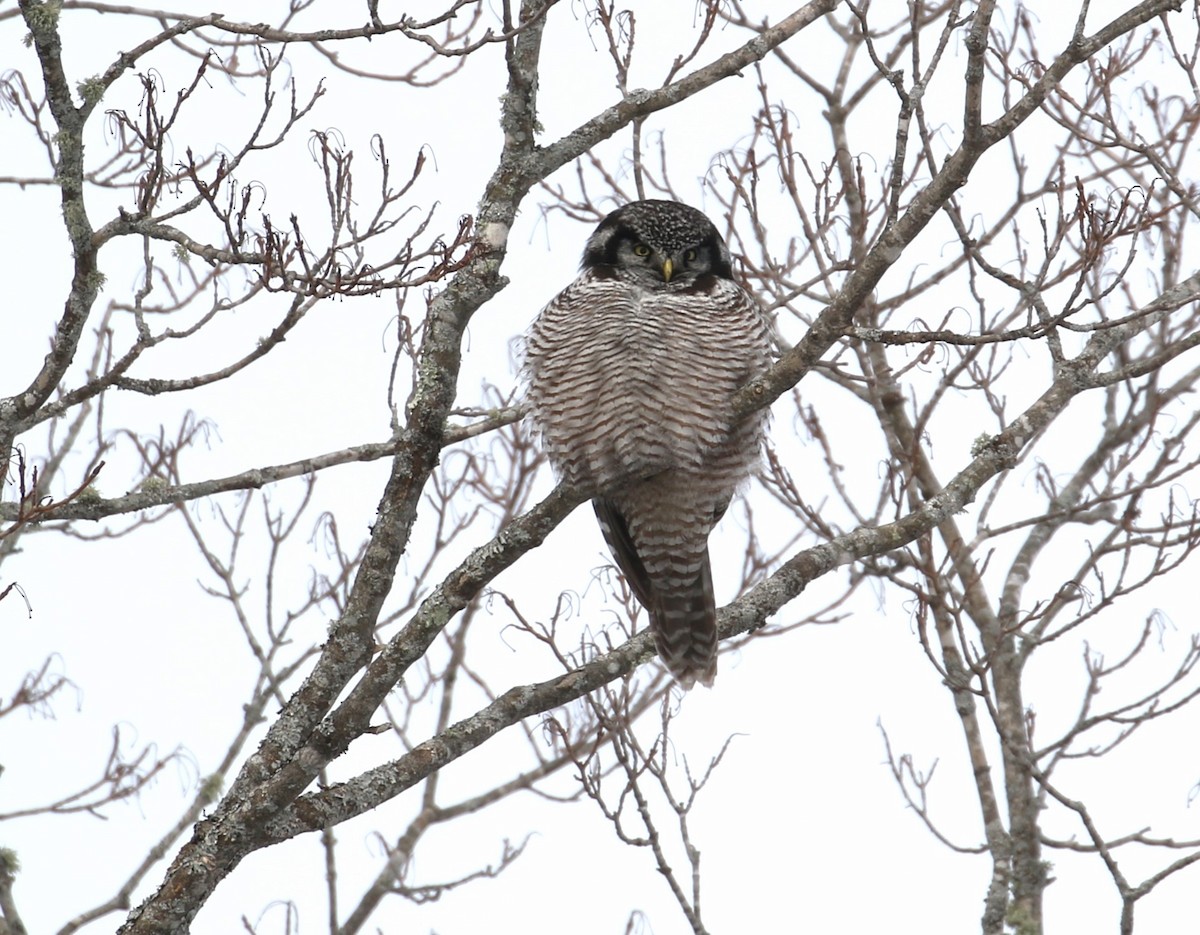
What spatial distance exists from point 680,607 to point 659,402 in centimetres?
101

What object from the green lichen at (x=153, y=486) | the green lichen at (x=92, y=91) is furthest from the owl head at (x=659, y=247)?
the green lichen at (x=92, y=91)

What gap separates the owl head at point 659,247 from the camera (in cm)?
652

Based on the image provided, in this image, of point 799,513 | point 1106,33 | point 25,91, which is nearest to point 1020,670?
point 799,513

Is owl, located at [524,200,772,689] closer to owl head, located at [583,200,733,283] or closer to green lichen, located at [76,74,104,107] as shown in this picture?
owl head, located at [583,200,733,283]

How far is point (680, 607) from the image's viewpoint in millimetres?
6320

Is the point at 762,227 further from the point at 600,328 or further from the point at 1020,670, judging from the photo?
the point at 1020,670

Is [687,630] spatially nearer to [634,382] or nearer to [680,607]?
[680,607]

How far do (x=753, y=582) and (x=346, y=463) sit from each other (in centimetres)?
250

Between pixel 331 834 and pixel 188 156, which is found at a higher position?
pixel 188 156

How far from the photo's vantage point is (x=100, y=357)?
628cm

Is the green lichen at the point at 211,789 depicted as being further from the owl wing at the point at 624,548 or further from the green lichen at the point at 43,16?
the green lichen at the point at 43,16

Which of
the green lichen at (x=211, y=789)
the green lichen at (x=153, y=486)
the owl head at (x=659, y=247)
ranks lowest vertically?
the green lichen at (x=211, y=789)

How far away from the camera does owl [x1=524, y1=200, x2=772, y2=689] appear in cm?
589

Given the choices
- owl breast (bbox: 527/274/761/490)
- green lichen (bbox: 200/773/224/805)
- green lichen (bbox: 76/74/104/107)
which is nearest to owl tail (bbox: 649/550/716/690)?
owl breast (bbox: 527/274/761/490)
